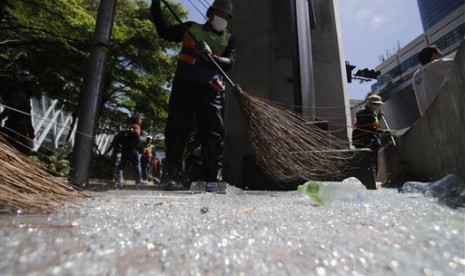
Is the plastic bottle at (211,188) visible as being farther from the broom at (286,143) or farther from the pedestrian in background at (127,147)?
the pedestrian in background at (127,147)

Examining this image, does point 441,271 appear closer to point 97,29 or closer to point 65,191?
point 65,191

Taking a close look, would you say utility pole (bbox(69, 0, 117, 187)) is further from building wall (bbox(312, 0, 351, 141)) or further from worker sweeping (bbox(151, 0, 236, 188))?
building wall (bbox(312, 0, 351, 141))

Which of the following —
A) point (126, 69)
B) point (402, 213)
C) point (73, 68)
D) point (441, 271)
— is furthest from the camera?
point (126, 69)

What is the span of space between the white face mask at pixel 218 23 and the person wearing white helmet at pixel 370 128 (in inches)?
89.9

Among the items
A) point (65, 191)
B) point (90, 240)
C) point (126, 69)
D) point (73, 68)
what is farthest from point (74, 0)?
point (90, 240)

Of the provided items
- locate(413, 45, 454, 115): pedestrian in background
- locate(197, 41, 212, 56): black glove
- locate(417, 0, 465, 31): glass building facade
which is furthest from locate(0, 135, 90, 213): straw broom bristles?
locate(417, 0, 465, 31): glass building facade

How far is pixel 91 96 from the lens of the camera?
9.16 ft

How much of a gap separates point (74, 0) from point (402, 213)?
10.2 metres

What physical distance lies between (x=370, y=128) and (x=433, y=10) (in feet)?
255

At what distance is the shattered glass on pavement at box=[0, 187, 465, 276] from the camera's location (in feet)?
2.09

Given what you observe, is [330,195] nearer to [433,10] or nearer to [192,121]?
[192,121]

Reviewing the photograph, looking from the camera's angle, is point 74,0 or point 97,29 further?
point 74,0

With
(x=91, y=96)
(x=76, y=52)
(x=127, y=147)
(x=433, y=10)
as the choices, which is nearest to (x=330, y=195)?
(x=91, y=96)

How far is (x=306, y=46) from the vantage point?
4.26 meters
